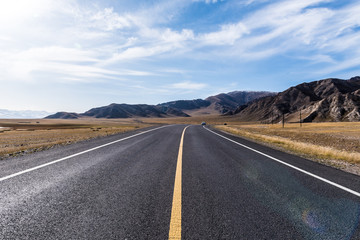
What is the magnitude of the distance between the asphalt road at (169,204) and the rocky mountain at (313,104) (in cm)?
12164

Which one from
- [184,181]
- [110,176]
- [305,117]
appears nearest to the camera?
[184,181]

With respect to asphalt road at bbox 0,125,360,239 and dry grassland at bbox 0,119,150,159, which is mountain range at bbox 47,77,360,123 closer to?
dry grassland at bbox 0,119,150,159

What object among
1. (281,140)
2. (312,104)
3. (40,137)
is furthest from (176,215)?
(312,104)

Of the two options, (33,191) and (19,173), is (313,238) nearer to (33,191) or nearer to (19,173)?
(33,191)

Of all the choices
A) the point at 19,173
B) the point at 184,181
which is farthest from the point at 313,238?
the point at 19,173

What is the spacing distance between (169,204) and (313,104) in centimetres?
14807

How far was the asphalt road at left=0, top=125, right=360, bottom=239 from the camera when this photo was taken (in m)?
2.68

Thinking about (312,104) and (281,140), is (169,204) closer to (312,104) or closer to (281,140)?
(281,140)

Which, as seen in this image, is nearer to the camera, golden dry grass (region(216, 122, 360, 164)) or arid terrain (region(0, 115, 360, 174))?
arid terrain (region(0, 115, 360, 174))

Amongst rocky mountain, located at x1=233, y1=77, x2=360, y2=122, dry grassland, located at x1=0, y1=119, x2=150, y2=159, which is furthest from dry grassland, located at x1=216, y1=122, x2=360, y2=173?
rocky mountain, located at x1=233, y1=77, x2=360, y2=122

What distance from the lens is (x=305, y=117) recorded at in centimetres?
11531

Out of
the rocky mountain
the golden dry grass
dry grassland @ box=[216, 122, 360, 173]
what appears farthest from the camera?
the rocky mountain

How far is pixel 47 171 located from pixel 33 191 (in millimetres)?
1651

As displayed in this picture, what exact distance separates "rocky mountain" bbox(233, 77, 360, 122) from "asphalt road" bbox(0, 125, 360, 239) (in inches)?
4789
